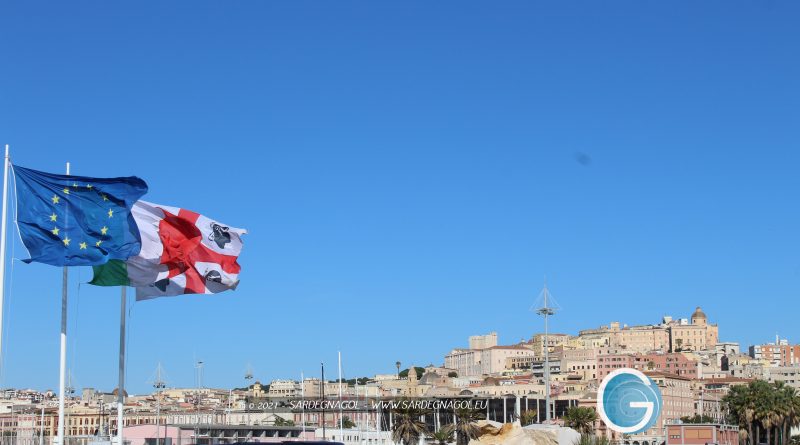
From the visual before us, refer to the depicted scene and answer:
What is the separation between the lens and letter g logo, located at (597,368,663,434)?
69000 mm

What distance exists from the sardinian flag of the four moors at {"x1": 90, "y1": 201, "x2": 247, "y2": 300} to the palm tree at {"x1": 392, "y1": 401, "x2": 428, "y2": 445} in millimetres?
78041

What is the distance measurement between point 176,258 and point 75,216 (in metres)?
3.50

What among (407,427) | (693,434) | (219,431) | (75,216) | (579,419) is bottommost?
(579,419)

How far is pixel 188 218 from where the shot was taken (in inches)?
1267

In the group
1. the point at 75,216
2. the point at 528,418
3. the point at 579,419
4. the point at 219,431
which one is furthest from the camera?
the point at 528,418

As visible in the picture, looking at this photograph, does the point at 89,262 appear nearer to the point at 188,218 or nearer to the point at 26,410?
the point at 188,218

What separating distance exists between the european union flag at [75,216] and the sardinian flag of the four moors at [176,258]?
0.74 meters

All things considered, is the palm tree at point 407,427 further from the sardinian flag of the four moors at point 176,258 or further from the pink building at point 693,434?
the sardinian flag of the four moors at point 176,258

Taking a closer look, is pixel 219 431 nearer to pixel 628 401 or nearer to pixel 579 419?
pixel 628 401

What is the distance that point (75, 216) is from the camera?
29531mm

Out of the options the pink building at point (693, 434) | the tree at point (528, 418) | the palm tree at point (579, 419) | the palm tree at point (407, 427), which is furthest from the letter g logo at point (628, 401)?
the tree at point (528, 418)

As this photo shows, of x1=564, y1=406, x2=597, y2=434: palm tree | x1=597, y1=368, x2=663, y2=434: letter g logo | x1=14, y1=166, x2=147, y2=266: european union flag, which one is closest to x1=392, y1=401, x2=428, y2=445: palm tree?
x1=564, y1=406, x2=597, y2=434: palm tree

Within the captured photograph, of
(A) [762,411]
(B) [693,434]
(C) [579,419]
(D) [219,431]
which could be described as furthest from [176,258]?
(C) [579,419]

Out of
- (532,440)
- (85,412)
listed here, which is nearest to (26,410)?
(85,412)
